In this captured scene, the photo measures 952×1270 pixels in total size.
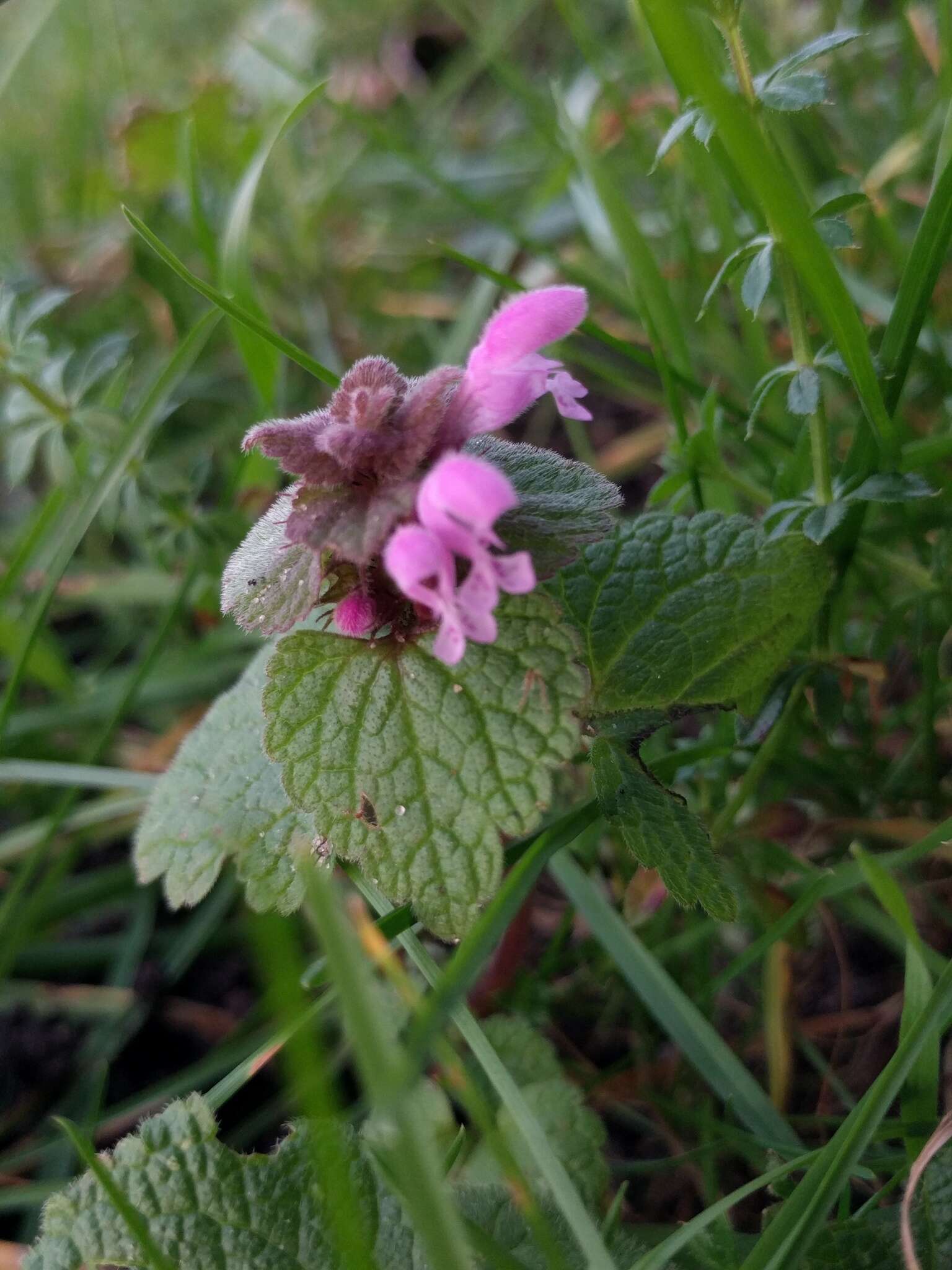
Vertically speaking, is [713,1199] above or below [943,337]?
below

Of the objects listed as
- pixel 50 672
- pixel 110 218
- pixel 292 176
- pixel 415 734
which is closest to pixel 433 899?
pixel 415 734

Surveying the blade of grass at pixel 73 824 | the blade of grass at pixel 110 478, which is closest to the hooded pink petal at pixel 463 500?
the blade of grass at pixel 110 478

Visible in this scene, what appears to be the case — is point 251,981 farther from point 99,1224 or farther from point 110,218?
point 110,218

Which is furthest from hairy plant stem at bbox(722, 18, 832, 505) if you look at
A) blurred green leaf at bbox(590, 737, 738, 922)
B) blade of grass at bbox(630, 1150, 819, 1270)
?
blade of grass at bbox(630, 1150, 819, 1270)

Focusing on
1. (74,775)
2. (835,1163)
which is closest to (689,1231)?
(835,1163)

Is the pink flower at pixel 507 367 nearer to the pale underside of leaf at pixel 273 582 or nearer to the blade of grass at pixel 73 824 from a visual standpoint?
the pale underside of leaf at pixel 273 582

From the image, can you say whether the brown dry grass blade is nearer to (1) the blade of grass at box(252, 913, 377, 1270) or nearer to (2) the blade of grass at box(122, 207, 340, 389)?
(1) the blade of grass at box(252, 913, 377, 1270)
